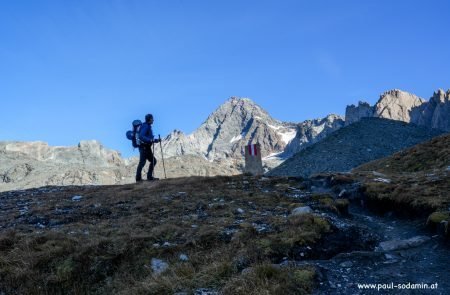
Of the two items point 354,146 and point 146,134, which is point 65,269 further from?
point 354,146

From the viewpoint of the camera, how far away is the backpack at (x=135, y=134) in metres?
26.8

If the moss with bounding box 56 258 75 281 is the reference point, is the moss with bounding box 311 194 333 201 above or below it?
above

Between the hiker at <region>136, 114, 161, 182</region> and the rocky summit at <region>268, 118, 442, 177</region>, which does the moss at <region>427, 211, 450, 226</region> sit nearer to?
the hiker at <region>136, 114, 161, 182</region>

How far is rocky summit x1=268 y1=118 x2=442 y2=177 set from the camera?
5981 cm

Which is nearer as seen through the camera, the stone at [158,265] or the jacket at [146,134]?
the stone at [158,265]

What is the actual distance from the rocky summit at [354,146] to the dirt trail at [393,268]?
45.6m

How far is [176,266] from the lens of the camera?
10.6 metres

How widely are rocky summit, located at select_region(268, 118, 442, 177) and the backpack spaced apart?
33.9 metres

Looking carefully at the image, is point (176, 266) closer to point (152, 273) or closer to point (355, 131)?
point (152, 273)

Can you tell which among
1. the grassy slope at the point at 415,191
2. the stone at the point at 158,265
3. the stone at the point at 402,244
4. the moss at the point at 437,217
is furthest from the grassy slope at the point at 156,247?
the grassy slope at the point at 415,191

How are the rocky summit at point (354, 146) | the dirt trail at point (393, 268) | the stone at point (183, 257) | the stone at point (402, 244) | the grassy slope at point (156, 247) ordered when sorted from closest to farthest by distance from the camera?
the dirt trail at point (393, 268)
the grassy slope at point (156, 247)
the stone at point (183, 257)
the stone at point (402, 244)
the rocky summit at point (354, 146)

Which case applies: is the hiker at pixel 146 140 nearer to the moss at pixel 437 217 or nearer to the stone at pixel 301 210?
the stone at pixel 301 210

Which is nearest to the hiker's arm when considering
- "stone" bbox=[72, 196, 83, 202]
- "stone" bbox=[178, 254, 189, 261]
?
"stone" bbox=[72, 196, 83, 202]

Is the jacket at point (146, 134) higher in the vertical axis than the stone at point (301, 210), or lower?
higher
